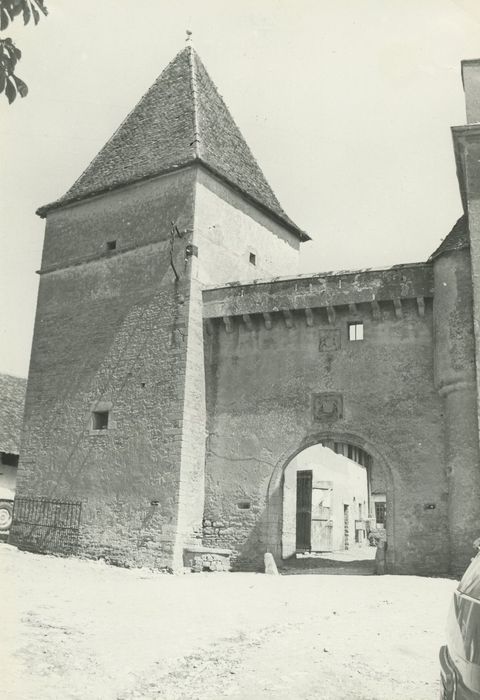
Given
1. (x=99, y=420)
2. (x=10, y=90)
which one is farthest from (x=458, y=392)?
(x=10, y=90)

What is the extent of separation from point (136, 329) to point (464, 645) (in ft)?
46.2

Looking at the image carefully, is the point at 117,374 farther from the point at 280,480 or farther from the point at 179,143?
the point at 179,143

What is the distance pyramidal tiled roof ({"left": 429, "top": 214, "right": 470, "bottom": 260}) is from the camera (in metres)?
13.0

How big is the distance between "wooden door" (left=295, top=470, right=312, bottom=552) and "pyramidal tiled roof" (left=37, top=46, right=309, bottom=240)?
779 centimetres

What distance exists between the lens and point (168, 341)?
1508cm

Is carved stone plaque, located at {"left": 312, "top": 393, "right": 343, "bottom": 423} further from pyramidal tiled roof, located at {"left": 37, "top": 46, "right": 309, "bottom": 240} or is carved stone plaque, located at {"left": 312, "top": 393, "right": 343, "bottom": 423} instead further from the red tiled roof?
the red tiled roof

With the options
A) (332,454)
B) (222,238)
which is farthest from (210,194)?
(332,454)

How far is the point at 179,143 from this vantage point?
666 inches

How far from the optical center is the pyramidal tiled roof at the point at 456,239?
13008mm

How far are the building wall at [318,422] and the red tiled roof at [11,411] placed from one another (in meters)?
12.1

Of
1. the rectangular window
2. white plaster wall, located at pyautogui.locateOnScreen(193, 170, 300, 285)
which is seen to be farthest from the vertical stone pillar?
the rectangular window

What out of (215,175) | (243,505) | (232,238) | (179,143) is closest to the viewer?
(243,505)

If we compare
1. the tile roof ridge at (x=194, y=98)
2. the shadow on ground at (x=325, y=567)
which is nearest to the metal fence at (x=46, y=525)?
the shadow on ground at (x=325, y=567)

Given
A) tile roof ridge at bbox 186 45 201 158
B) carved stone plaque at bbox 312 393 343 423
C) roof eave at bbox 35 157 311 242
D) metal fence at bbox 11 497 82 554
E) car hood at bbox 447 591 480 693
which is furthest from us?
tile roof ridge at bbox 186 45 201 158
